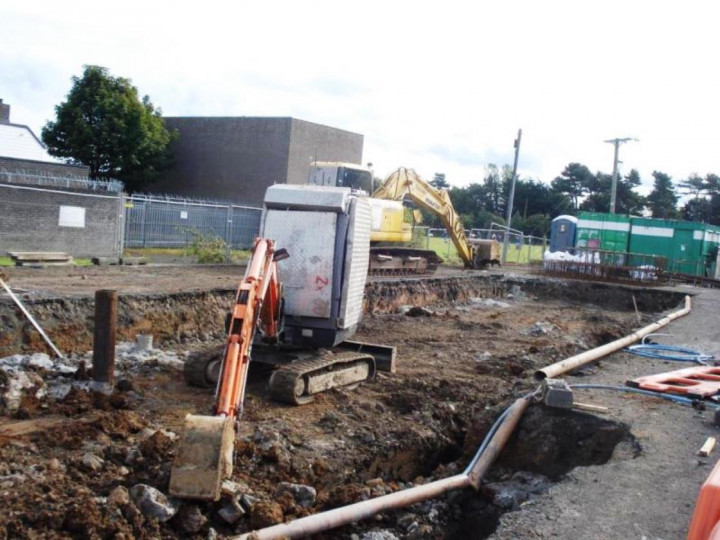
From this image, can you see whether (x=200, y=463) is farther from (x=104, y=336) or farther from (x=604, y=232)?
(x=604, y=232)

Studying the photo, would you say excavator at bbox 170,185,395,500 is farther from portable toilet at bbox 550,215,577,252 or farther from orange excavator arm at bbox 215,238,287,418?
portable toilet at bbox 550,215,577,252

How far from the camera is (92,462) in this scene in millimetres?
5797

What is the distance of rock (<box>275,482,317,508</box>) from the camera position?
579 centimetres

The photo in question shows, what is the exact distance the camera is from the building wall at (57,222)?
1970 centimetres

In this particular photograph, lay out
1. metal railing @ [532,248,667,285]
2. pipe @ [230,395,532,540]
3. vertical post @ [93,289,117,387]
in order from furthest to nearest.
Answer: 1. metal railing @ [532,248,667,285]
2. vertical post @ [93,289,117,387]
3. pipe @ [230,395,532,540]

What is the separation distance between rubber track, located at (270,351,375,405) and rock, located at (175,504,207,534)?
287 cm

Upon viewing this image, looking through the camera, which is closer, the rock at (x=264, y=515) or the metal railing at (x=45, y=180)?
the rock at (x=264, y=515)

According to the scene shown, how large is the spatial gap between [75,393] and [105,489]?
8.63 feet

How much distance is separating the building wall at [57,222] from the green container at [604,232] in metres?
21.6

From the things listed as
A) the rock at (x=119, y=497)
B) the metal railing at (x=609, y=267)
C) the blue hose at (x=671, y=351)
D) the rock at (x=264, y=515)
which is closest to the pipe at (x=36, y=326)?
the rock at (x=119, y=497)

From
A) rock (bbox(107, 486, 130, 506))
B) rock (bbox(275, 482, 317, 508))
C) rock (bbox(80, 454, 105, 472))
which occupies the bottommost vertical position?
rock (bbox(275, 482, 317, 508))

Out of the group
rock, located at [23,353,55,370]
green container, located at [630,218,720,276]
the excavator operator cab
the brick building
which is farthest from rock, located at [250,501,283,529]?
green container, located at [630,218,720,276]

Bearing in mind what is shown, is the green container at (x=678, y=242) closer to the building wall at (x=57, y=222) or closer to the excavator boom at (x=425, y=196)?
the excavator boom at (x=425, y=196)

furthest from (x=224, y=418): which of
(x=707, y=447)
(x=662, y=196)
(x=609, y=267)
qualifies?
(x=662, y=196)
